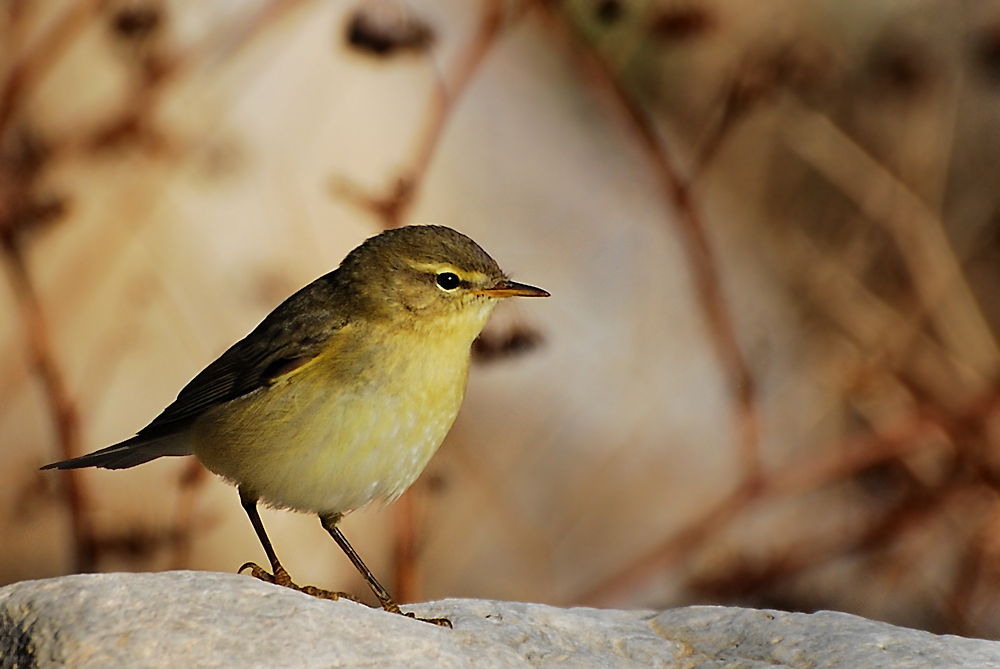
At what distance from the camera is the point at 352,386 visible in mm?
3545

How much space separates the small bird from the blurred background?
1544 mm

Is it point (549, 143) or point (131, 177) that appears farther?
point (549, 143)

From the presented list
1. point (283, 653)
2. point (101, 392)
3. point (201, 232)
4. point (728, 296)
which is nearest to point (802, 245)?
point (728, 296)

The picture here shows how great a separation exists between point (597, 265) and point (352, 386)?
3293mm

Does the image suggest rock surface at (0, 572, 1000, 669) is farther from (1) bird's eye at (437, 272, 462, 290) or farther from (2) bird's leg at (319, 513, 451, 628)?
(1) bird's eye at (437, 272, 462, 290)

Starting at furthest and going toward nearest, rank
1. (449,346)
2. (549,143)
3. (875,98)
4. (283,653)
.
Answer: (549,143) → (875,98) → (449,346) → (283,653)

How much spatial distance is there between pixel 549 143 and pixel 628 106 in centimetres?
79

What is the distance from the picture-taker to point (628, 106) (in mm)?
6152

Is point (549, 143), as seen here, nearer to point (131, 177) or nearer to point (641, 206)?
point (641, 206)

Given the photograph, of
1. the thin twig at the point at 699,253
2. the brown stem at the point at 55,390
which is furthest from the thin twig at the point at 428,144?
the brown stem at the point at 55,390

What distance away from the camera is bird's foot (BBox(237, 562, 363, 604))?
11.3 ft

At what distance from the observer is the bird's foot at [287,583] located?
3.46 m

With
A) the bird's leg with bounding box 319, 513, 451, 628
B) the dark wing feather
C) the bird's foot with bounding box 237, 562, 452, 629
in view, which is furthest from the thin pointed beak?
the bird's foot with bounding box 237, 562, 452, 629

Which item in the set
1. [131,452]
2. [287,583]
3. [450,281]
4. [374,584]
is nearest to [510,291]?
[450,281]
